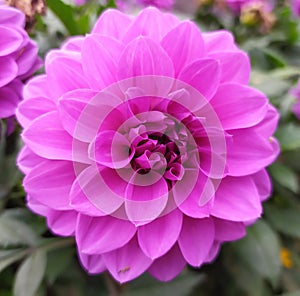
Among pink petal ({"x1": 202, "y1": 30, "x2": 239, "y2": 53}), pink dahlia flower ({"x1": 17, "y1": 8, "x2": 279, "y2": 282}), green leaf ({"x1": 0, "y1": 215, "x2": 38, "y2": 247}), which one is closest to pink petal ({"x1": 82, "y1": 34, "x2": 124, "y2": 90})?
pink dahlia flower ({"x1": 17, "y1": 8, "x2": 279, "y2": 282})

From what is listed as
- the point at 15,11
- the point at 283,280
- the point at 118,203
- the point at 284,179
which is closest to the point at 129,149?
the point at 118,203

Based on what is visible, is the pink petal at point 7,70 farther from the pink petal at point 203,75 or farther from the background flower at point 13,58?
the pink petal at point 203,75

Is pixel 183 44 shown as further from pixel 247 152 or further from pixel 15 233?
pixel 15 233

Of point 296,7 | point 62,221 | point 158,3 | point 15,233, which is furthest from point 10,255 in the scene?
point 296,7

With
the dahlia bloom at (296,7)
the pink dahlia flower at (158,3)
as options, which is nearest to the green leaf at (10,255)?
the pink dahlia flower at (158,3)

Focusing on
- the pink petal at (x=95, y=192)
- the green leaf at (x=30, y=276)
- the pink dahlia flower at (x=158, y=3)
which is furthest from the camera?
the pink dahlia flower at (x=158, y=3)

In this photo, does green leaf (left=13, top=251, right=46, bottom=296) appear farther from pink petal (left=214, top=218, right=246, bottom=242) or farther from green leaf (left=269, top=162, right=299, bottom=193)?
green leaf (left=269, top=162, right=299, bottom=193)
